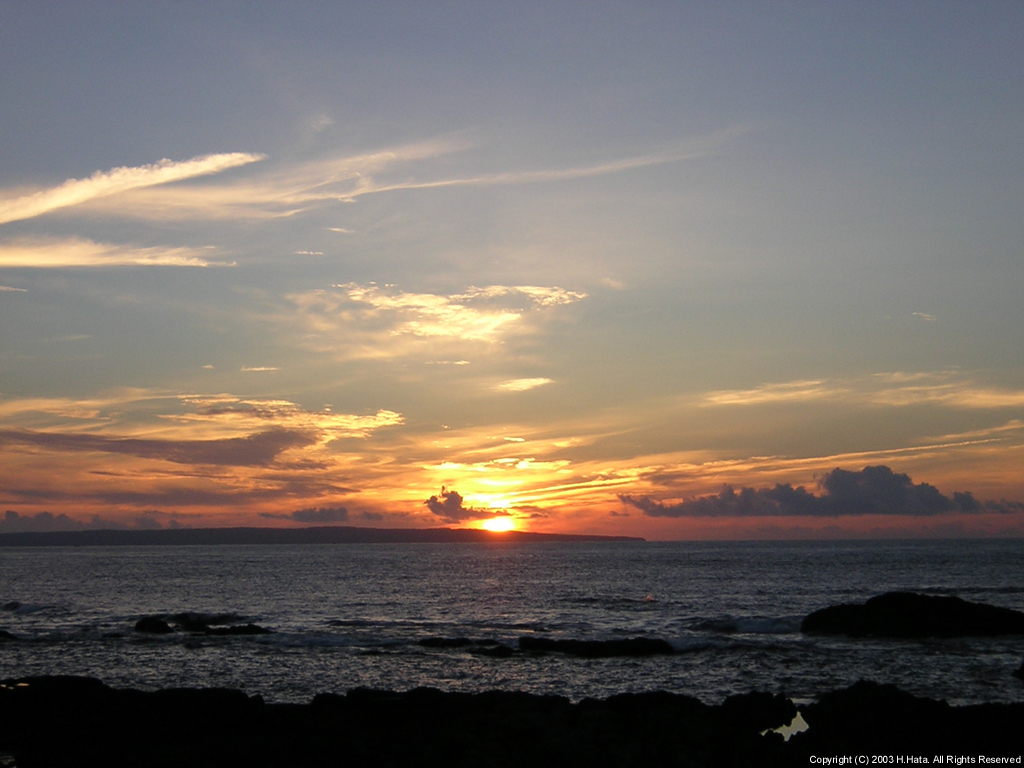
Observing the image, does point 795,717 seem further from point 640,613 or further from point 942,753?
point 640,613

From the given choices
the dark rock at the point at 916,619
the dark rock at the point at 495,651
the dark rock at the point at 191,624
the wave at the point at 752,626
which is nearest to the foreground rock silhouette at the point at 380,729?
the dark rock at the point at 495,651

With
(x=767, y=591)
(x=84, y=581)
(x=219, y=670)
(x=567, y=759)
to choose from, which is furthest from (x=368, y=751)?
(x=84, y=581)

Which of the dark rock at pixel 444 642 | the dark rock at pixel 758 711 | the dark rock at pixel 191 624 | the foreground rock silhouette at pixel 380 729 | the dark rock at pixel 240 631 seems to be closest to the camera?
the foreground rock silhouette at pixel 380 729

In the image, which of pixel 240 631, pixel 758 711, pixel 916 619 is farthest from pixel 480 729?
pixel 916 619

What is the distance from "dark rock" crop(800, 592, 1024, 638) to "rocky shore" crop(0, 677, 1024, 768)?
85.7ft

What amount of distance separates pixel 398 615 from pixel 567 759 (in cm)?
4714

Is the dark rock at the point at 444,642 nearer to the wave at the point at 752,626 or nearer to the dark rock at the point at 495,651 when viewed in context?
the dark rock at the point at 495,651

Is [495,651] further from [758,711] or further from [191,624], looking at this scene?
[191,624]

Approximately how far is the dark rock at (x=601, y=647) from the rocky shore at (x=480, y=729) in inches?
581

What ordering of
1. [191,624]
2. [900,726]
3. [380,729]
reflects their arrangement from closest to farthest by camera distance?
[900,726], [380,729], [191,624]

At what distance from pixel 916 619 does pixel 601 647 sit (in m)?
21.4

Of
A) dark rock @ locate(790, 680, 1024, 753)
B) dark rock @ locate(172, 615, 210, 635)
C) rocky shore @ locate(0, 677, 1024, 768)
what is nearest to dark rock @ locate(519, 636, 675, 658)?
rocky shore @ locate(0, 677, 1024, 768)

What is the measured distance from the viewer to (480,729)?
982 inches

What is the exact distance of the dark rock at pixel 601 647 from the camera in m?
42.8
